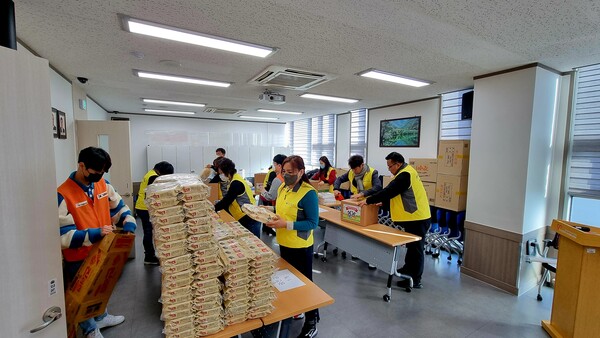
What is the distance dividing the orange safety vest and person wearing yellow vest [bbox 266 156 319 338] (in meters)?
1.41

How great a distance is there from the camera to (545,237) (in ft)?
11.8

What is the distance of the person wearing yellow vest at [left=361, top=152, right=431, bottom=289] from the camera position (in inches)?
130

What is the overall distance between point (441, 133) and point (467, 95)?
886 millimetres

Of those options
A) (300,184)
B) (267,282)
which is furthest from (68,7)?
(267,282)

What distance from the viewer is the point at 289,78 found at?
357 cm

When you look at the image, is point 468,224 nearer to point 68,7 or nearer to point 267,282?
point 267,282

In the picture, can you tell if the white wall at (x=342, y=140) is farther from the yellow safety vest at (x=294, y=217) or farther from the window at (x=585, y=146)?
the yellow safety vest at (x=294, y=217)

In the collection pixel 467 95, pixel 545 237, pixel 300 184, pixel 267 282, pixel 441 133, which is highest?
pixel 467 95

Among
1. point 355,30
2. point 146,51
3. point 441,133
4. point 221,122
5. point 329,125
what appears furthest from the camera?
point 221,122

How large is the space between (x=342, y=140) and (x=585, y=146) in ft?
15.9

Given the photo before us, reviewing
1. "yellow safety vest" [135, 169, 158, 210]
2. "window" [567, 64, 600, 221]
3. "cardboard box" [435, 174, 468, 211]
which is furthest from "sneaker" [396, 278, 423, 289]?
"yellow safety vest" [135, 169, 158, 210]

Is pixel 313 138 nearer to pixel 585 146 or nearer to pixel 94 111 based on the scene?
pixel 94 111

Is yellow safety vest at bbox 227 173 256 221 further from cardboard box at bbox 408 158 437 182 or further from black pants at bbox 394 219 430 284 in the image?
cardboard box at bbox 408 158 437 182

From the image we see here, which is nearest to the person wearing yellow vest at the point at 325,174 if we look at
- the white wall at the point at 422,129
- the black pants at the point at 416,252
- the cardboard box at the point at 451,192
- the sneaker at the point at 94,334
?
the white wall at the point at 422,129
